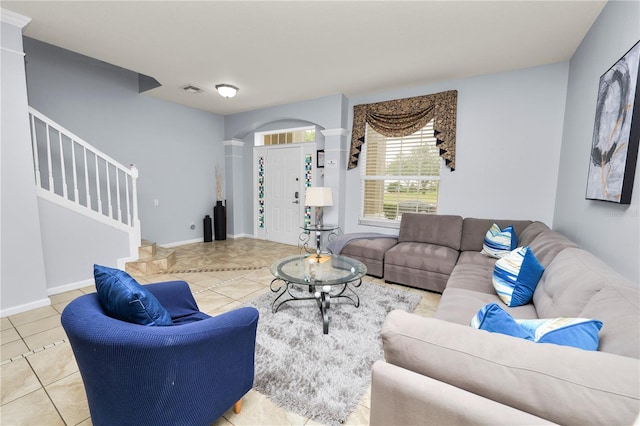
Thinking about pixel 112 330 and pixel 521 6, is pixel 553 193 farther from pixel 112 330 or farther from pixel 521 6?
pixel 112 330

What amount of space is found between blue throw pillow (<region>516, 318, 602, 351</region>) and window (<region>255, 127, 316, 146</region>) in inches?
185

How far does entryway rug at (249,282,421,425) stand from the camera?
5.22 ft

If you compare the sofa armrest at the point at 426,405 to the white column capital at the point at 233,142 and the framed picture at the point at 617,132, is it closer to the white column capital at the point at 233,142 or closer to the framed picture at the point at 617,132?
the framed picture at the point at 617,132

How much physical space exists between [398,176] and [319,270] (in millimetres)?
2367

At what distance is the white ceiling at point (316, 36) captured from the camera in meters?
2.29

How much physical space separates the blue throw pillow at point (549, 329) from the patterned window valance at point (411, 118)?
320 cm

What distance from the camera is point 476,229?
3.48m

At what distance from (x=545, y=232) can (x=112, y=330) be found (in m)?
3.34

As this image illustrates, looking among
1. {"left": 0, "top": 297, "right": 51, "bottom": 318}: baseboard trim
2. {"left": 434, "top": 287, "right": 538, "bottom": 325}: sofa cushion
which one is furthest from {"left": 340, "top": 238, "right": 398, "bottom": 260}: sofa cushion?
{"left": 0, "top": 297, "right": 51, "bottom": 318}: baseboard trim

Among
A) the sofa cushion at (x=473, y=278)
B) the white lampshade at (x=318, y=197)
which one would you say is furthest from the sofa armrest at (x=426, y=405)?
the white lampshade at (x=318, y=197)

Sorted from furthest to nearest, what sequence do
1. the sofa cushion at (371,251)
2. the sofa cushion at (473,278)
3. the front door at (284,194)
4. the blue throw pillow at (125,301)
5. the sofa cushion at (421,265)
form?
the front door at (284,194), the sofa cushion at (371,251), the sofa cushion at (421,265), the sofa cushion at (473,278), the blue throw pillow at (125,301)

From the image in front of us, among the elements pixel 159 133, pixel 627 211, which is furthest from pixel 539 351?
pixel 159 133

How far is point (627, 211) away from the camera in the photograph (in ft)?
5.43

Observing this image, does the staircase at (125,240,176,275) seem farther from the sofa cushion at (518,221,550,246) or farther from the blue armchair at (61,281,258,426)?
the sofa cushion at (518,221,550,246)
